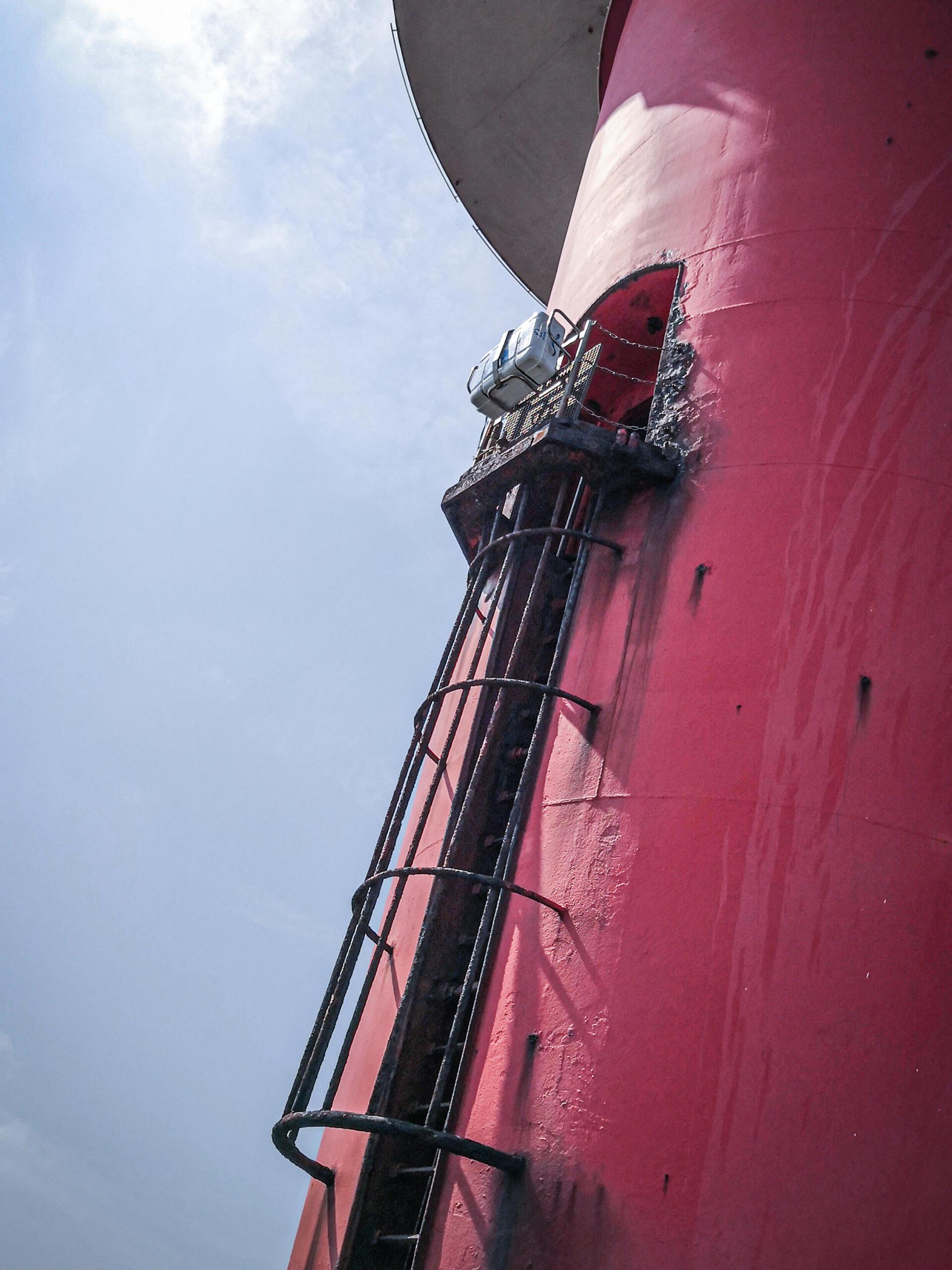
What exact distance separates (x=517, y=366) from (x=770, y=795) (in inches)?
216

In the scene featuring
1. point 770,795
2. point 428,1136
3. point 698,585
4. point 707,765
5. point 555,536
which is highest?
point 555,536

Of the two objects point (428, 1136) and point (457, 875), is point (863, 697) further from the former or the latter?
point (428, 1136)

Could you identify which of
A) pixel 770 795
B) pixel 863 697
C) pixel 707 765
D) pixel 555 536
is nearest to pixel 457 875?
pixel 707 765

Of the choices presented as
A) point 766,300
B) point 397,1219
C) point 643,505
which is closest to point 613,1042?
point 397,1219

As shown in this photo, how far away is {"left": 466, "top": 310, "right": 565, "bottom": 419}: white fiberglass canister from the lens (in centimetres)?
1035

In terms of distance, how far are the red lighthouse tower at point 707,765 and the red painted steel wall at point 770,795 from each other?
0.06ft

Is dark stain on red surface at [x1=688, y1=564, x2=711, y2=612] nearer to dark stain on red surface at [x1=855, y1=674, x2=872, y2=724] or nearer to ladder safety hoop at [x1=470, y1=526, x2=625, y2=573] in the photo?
ladder safety hoop at [x1=470, y1=526, x2=625, y2=573]

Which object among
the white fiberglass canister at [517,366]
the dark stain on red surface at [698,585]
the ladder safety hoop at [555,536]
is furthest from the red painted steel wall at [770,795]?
the white fiberglass canister at [517,366]

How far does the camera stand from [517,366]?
415 inches

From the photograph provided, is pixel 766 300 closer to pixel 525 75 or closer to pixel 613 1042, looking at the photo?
pixel 613 1042

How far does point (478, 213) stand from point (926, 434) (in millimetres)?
12527

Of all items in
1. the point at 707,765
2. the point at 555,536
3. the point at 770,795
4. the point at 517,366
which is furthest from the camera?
the point at 517,366

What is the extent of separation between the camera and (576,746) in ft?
23.3

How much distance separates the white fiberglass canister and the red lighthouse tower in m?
0.30
